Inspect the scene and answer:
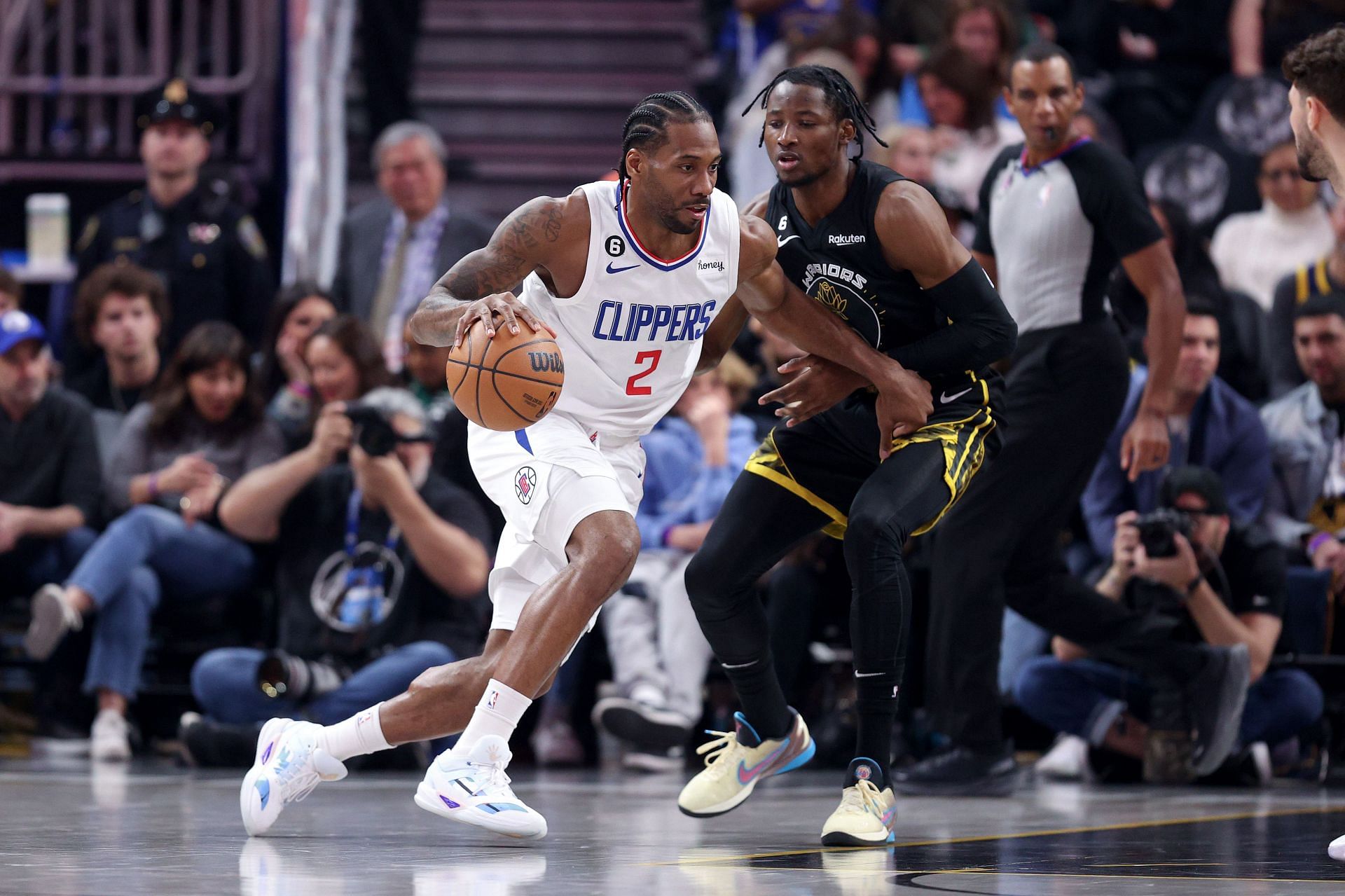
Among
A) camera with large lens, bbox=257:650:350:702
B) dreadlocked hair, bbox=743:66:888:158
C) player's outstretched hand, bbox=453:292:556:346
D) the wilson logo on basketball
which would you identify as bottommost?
camera with large lens, bbox=257:650:350:702

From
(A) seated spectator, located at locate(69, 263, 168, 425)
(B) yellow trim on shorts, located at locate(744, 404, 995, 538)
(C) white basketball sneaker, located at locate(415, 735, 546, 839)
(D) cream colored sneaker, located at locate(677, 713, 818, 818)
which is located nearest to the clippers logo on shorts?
(C) white basketball sneaker, located at locate(415, 735, 546, 839)

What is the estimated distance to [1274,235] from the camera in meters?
9.16

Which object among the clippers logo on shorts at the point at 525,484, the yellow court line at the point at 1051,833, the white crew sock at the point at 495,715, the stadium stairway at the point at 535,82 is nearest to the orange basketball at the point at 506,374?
the clippers logo on shorts at the point at 525,484

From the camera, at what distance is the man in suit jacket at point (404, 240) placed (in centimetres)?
930

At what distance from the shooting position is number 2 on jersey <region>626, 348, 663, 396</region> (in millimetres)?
4836

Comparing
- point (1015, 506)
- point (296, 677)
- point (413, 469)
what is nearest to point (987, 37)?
point (413, 469)

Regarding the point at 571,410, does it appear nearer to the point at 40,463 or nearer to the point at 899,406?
the point at 899,406

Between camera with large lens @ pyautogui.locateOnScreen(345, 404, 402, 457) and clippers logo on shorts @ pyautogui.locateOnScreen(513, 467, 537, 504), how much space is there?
2.66 meters

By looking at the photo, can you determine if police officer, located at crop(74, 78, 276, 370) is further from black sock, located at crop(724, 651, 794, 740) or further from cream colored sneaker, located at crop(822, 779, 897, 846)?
cream colored sneaker, located at crop(822, 779, 897, 846)

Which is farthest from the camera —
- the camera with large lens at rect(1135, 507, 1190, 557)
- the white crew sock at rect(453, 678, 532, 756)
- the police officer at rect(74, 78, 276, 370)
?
the police officer at rect(74, 78, 276, 370)

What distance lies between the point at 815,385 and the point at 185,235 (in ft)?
18.7

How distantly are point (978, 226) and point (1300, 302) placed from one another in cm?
216

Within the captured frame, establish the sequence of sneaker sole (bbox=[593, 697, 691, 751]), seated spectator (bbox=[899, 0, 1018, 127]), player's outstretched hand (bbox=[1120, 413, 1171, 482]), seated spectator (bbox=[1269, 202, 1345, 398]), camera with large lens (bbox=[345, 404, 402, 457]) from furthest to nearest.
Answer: seated spectator (bbox=[899, 0, 1018, 127]), seated spectator (bbox=[1269, 202, 1345, 398]), sneaker sole (bbox=[593, 697, 691, 751]), camera with large lens (bbox=[345, 404, 402, 457]), player's outstretched hand (bbox=[1120, 413, 1171, 482])

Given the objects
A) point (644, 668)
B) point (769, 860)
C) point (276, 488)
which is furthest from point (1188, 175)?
point (769, 860)
